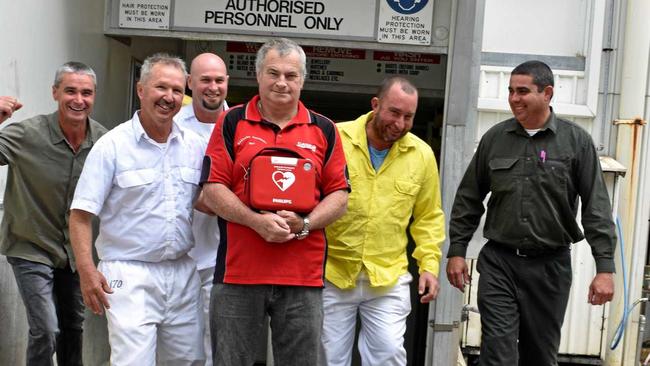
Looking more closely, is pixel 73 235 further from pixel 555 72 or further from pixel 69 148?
pixel 555 72

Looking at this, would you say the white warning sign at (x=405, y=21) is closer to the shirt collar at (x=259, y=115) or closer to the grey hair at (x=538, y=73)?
the grey hair at (x=538, y=73)

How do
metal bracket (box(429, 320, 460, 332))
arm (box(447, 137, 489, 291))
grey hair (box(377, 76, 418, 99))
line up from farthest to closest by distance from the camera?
metal bracket (box(429, 320, 460, 332))
arm (box(447, 137, 489, 291))
grey hair (box(377, 76, 418, 99))

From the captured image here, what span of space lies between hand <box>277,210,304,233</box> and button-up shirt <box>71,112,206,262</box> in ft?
2.15

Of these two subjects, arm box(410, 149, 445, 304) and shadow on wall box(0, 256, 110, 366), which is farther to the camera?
shadow on wall box(0, 256, 110, 366)

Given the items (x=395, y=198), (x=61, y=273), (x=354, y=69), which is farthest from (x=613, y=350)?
(x=61, y=273)

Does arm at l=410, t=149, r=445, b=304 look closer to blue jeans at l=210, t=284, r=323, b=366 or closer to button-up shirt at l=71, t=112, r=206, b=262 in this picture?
blue jeans at l=210, t=284, r=323, b=366

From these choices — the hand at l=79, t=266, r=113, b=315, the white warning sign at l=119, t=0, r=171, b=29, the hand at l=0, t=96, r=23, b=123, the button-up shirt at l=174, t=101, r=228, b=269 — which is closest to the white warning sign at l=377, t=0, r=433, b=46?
the white warning sign at l=119, t=0, r=171, b=29

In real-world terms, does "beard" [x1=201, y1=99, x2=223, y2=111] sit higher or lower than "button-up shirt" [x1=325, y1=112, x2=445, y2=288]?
higher

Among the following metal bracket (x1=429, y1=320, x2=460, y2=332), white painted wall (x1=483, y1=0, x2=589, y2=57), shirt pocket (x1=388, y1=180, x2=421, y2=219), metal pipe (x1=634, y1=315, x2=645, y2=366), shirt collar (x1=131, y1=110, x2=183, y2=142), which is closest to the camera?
shirt collar (x1=131, y1=110, x2=183, y2=142)

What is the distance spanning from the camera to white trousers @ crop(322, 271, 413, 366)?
17.2 ft

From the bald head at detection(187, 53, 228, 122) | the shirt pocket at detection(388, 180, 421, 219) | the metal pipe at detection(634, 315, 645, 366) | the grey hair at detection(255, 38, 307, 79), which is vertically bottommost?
the metal pipe at detection(634, 315, 645, 366)

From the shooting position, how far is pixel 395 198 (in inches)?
209

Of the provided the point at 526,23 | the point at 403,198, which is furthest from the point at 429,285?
the point at 526,23

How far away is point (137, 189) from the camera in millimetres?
4617
